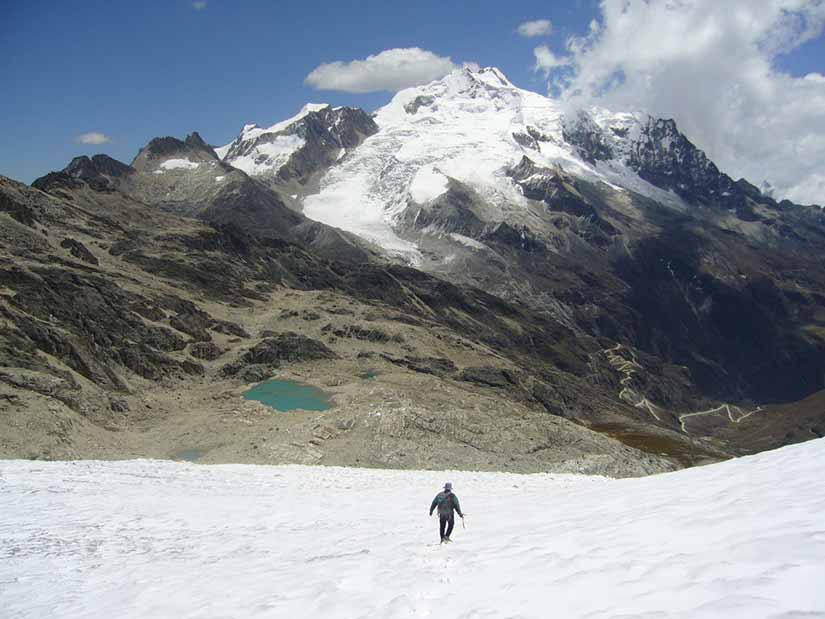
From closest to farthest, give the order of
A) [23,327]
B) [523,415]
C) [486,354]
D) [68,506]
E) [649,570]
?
1. [649,570]
2. [68,506]
3. [23,327]
4. [523,415]
5. [486,354]

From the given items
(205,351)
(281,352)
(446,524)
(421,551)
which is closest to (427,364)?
(281,352)

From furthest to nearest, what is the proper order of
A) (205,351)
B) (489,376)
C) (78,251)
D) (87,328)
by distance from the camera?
(489,376), (78,251), (205,351), (87,328)

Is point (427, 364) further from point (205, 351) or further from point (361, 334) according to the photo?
point (205, 351)

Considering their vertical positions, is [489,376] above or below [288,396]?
above

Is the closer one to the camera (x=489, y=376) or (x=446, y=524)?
(x=446, y=524)

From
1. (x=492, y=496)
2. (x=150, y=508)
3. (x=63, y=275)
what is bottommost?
(x=492, y=496)

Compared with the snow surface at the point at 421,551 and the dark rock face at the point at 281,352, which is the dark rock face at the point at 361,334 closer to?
the dark rock face at the point at 281,352

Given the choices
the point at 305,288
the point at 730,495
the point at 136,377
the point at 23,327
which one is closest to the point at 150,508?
the point at 730,495

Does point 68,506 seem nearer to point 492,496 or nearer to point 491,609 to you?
point 492,496
